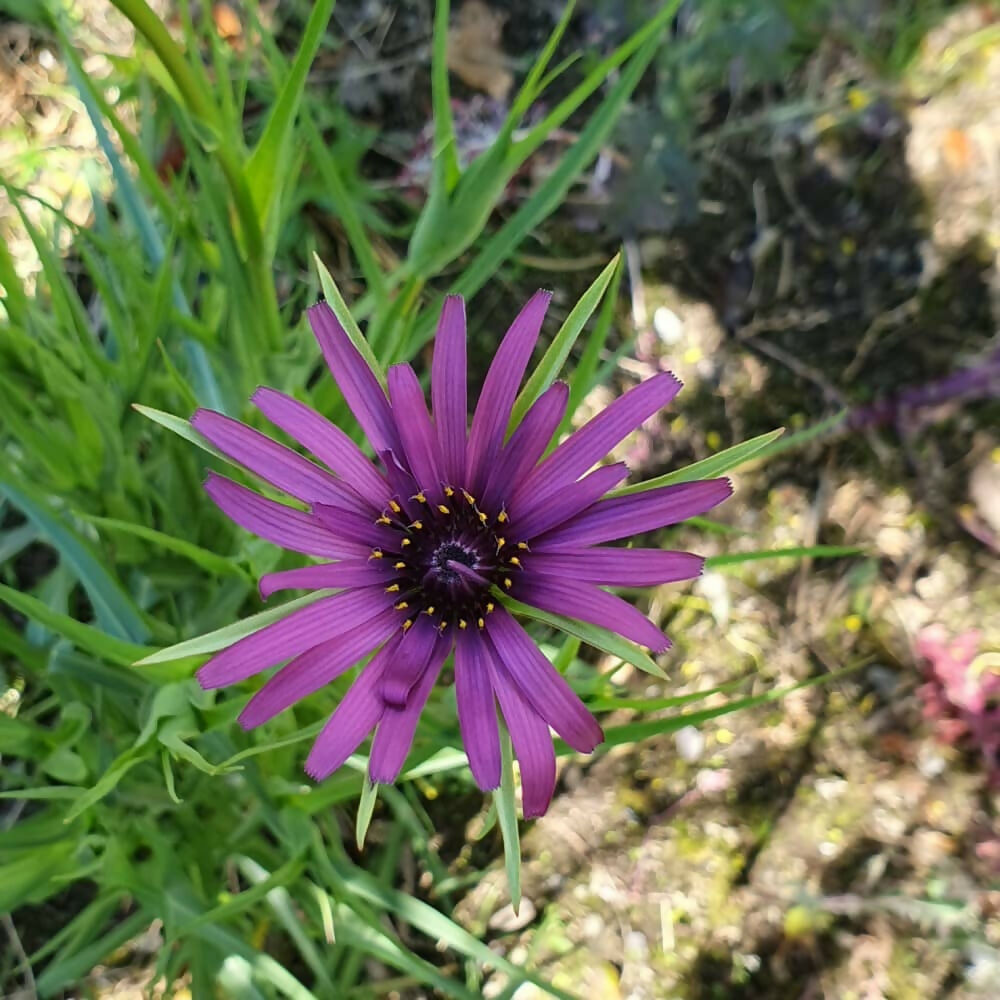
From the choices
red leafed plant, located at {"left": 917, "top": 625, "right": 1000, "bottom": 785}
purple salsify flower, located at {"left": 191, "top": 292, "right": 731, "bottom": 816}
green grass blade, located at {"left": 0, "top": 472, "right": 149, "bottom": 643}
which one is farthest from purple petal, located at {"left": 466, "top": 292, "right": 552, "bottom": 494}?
red leafed plant, located at {"left": 917, "top": 625, "right": 1000, "bottom": 785}

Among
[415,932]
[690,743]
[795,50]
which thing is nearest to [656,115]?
[795,50]

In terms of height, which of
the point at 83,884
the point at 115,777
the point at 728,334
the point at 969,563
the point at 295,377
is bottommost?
the point at 969,563

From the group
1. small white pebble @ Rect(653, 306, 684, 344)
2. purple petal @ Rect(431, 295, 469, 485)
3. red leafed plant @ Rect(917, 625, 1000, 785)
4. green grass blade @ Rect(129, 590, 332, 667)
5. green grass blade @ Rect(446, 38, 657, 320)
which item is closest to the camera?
green grass blade @ Rect(129, 590, 332, 667)

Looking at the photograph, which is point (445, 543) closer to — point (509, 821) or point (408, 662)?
point (408, 662)

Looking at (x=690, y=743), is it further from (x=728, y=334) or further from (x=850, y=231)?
(x=850, y=231)

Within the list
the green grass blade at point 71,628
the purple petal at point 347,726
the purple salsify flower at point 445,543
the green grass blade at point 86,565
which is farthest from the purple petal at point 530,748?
the green grass blade at point 86,565

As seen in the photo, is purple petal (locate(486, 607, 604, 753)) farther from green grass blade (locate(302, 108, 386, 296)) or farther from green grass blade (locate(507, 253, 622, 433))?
green grass blade (locate(302, 108, 386, 296))

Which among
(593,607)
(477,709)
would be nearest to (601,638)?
(593,607)
